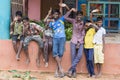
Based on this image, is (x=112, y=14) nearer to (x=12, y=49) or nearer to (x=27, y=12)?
(x=27, y=12)

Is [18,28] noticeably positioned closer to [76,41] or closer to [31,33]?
[31,33]

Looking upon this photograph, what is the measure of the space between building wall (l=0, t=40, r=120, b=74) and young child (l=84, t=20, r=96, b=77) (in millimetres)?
307

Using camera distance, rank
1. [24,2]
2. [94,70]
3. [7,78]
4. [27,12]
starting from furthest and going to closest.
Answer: [27,12], [24,2], [94,70], [7,78]

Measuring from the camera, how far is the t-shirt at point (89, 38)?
870 cm

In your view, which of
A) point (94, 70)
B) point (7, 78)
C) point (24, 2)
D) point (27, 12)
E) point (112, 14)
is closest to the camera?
point (7, 78)

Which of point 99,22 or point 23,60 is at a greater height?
point 99,22

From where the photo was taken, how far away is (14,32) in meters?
8.96

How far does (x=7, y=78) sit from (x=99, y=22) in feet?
8.62

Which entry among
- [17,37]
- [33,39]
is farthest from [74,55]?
[17,37]

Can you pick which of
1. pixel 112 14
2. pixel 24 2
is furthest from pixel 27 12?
pixel 112 14

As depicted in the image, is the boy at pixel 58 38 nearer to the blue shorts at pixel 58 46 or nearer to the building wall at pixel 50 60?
the blue shorts at pixel 58 46

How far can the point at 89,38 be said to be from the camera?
8.72 metres

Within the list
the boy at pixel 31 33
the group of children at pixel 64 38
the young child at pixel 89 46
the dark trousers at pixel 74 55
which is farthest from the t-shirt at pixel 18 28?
the young child at pixel 89 46

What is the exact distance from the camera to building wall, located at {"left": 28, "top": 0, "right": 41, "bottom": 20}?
42.2ft
